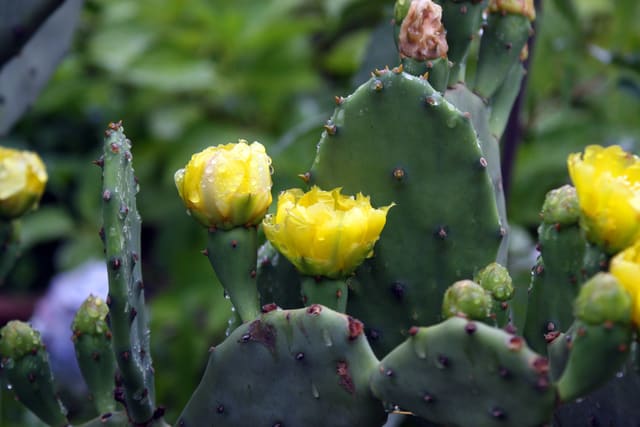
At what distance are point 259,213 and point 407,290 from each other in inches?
7.3

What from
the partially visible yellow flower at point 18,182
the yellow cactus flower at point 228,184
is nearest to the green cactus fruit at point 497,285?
the yellow cactus flower at point 228,184

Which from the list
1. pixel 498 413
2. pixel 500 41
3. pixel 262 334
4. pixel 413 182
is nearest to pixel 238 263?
pixel 262 334

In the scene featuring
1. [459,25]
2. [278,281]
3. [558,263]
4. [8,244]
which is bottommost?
[8,244]

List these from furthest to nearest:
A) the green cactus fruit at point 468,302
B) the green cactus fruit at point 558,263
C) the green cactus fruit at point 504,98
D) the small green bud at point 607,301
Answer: the green cactus fruit at point 504,98
the green cactus fruit at point 558,263
the green cactus fruit at point 468,302
the small green bud at point 607,301

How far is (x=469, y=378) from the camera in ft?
2.52

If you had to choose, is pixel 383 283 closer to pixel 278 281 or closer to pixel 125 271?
pixel 278 281

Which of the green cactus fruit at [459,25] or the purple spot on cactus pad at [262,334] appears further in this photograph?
the green cactus fruit at [459,25]

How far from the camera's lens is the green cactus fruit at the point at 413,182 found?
37.3 inches

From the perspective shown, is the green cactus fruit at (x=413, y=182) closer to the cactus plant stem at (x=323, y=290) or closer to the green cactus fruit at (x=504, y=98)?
the cactus plant stem at (x=323, y=290)

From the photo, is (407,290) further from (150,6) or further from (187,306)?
(150,6)

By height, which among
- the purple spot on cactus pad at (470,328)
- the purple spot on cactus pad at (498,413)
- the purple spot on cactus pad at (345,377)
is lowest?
the purple spot on cactus pad at (345,377)

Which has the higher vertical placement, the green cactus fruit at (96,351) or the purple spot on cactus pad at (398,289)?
the purple spot on cactus pad at (398,289)

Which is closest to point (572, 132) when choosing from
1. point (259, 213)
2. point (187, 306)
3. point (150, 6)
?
point (187, 306)

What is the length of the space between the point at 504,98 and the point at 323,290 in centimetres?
41
